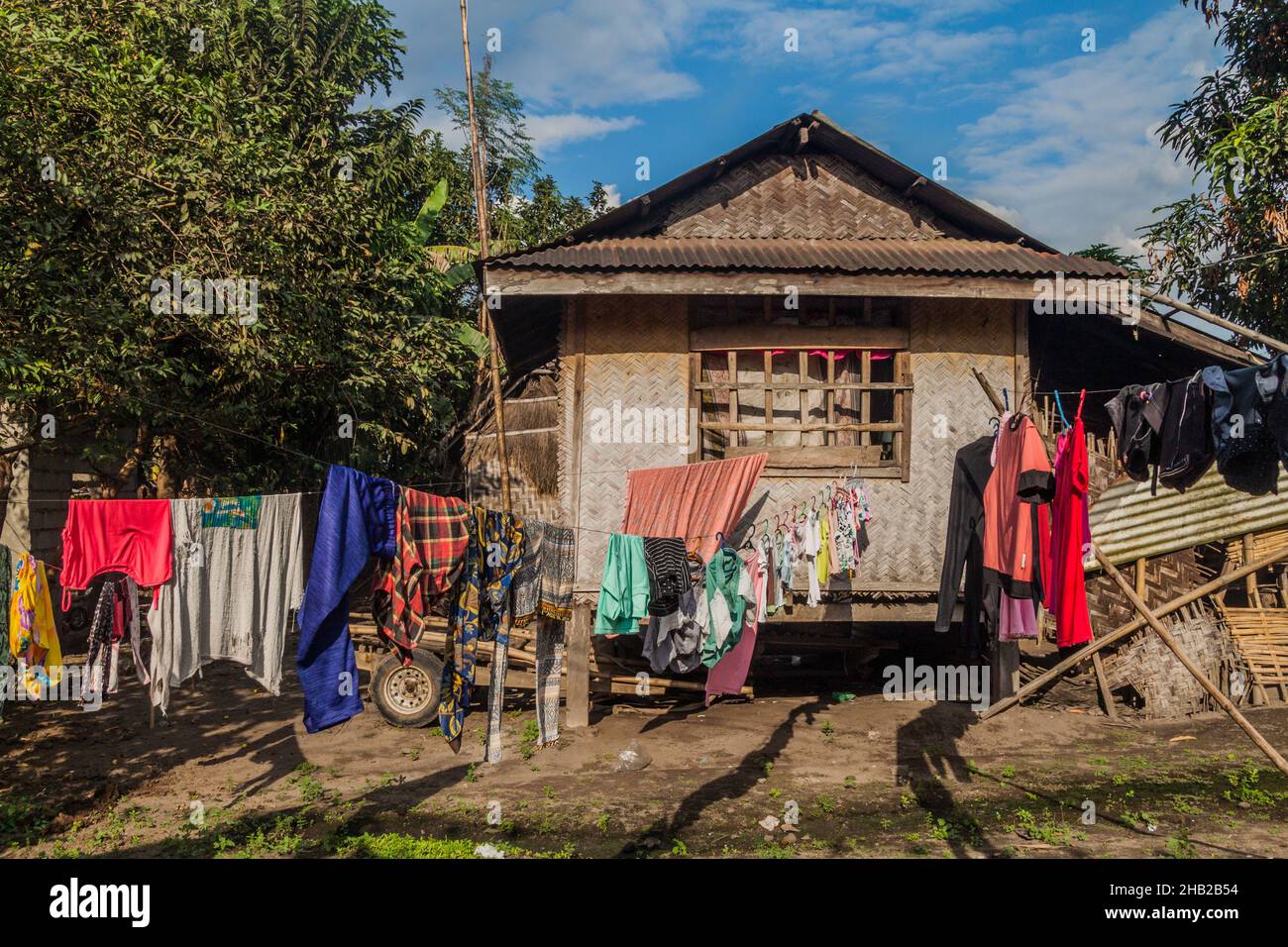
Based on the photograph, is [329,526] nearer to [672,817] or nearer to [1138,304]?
[672,817]

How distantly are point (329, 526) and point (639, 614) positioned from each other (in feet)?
12.5

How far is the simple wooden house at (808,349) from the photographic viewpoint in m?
10.5

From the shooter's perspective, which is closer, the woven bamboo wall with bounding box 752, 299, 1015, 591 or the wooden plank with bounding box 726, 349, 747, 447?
the woven bamboo wall with bounding box 752, 299, 1015, 591

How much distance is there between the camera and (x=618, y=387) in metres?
11.4

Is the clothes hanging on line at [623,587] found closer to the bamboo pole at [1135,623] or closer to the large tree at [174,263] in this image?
the large tree at [174,263]

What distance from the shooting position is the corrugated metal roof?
10438 mm

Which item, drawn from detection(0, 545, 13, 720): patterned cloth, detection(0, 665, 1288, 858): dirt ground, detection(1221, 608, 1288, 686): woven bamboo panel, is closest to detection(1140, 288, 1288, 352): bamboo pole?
detection(0, 665, 1288, 858): dirt ground

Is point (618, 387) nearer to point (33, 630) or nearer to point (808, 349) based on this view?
point (808, 349)

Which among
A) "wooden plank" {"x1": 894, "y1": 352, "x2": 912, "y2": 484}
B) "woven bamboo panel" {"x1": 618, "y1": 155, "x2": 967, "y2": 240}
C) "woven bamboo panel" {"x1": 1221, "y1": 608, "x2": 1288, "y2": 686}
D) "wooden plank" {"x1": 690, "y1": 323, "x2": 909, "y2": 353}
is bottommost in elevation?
"woven bamboo panel" {"x1": 1221, "y1": 608, "x2": 1288, "y2": 686}


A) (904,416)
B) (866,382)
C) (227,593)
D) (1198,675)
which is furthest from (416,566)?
(904,416)

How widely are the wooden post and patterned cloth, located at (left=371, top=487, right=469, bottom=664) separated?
4.03m

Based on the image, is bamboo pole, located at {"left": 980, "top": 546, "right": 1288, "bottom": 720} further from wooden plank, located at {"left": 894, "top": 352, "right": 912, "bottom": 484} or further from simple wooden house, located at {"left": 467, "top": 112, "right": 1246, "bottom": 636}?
wooden plank, located at {"left": 894, "top": 352, "right": 912, "bottom": 484}
